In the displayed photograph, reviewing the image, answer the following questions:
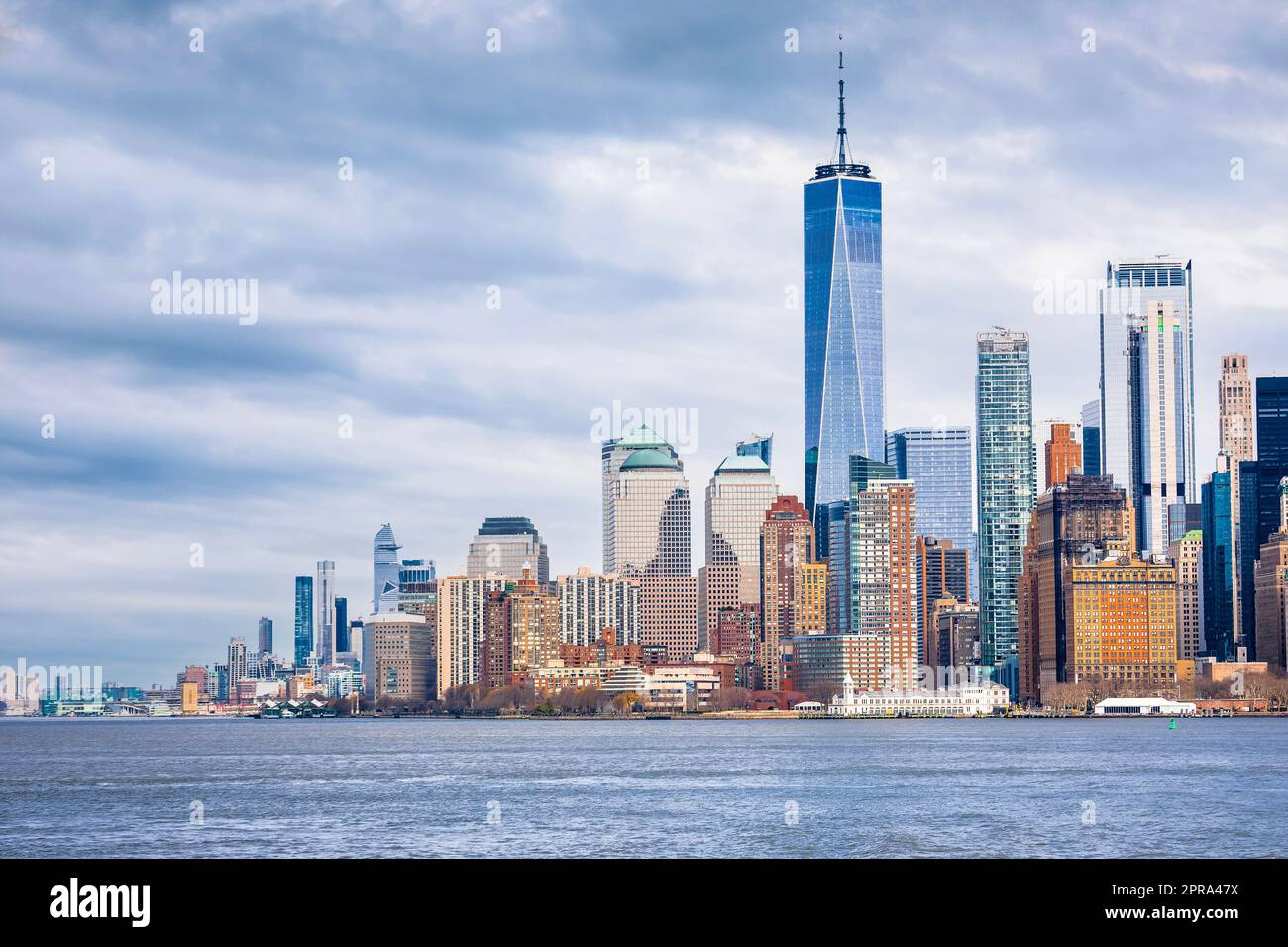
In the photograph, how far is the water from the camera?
182ft

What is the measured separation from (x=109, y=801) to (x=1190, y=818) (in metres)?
45.9

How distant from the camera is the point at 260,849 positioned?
53375 mm

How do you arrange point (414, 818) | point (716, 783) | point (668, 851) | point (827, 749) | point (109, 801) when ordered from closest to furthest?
point (668, 851), point (414, 818), point (109, 801), point (716, 783), point (827, 749)

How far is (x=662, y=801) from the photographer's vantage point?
74.2m

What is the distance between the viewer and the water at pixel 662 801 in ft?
182

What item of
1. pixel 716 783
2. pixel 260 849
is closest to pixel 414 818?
pixel 260 849

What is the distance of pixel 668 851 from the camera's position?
170ft

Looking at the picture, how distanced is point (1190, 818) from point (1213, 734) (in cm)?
11383
